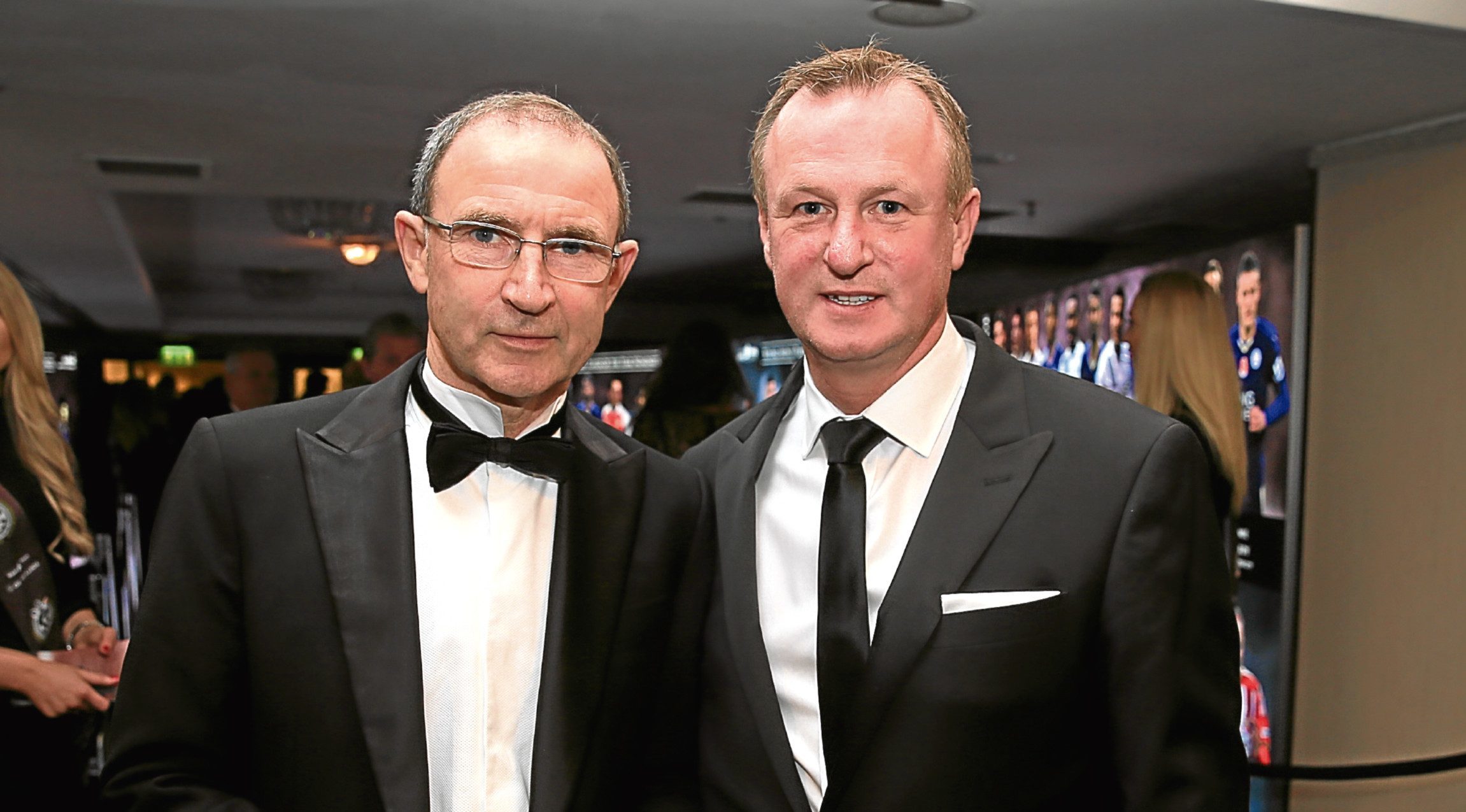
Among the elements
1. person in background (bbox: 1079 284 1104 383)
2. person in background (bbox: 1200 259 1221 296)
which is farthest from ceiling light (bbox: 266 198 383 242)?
person in background (bbox: 1200 259 1221 296)

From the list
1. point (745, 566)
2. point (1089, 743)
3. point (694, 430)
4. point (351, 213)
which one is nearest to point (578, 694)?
point (745, 566)

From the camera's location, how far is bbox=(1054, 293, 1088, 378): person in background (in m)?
3.30

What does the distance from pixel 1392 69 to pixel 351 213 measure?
2.88 meters

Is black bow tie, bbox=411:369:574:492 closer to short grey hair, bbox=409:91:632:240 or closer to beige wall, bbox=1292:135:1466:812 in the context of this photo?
short grey hair, bbox=409:91:632:240

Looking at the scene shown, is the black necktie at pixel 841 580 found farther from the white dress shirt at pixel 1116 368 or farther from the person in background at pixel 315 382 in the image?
the white dress shirt at pixel 1116 368

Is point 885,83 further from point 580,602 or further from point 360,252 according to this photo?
point 360,252

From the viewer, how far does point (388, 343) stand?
9.16ft

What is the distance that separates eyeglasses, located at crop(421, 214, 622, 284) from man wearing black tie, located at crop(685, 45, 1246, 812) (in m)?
0.35

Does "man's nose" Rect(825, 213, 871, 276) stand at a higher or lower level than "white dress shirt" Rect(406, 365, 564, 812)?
higher

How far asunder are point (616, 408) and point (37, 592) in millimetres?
1351

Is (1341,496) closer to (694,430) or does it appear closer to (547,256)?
(694,430)

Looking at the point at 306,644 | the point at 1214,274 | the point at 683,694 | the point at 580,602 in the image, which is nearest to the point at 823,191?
the point at 580,602

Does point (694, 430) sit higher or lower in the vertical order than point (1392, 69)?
lower

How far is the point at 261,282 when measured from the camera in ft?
9.00
